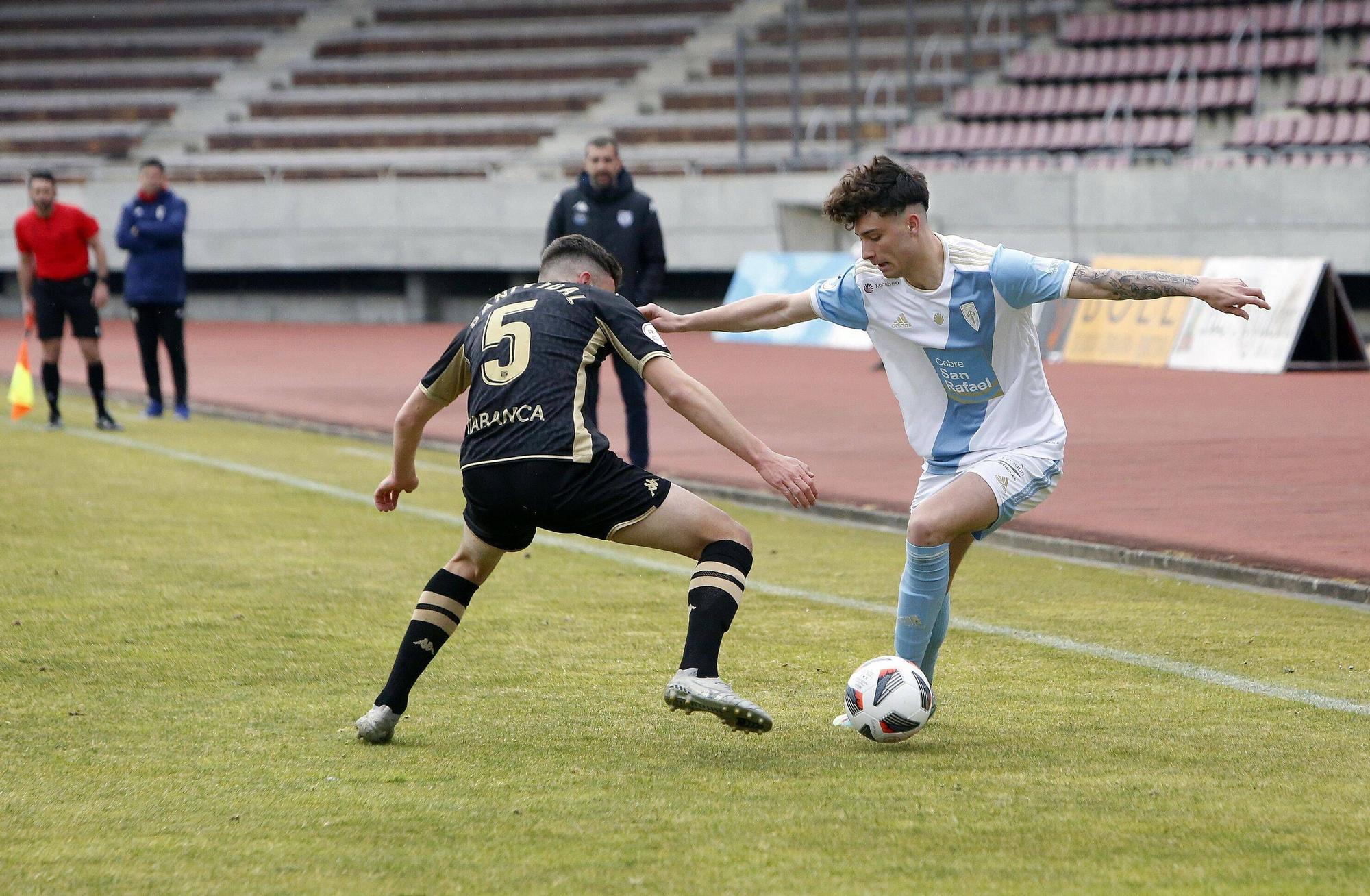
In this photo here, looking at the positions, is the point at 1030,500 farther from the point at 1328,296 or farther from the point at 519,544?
the point at 1328,296

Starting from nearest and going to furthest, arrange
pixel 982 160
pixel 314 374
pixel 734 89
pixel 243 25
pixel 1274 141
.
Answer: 1. pixel 314 374
2. pixel 1274 141
3. pixel 982 160
4. pixel 734 89
5. pixel 243 25

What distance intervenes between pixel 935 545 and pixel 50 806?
8.20ft

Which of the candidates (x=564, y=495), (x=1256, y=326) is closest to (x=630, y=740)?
(x=564, y=495)

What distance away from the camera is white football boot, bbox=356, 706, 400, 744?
15.9 ft

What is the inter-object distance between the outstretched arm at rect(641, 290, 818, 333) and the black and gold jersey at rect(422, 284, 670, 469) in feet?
1.67

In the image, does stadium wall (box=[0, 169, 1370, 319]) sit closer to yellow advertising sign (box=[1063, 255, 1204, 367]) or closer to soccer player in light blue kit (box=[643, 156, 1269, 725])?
yellow advertising sign (box=[1063, 255, 1204, 367])

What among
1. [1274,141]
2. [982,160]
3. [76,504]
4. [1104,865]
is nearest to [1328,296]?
[1274,141]

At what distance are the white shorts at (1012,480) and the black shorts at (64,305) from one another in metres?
10.1

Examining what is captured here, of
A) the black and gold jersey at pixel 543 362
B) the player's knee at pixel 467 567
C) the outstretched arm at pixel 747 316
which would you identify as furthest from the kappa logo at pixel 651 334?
the player's knee at pixel 467 567

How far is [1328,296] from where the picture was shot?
1752 centimetres

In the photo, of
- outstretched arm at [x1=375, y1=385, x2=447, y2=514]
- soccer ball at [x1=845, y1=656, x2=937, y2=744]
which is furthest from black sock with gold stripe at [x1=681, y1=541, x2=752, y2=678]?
outstretched arm at [x1=375, y1=385, x2=447, y2=514]

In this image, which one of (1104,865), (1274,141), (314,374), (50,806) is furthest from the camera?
(1274,141)

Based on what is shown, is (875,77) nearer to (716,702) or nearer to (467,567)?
(467,567)

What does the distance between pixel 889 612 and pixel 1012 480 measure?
215 cm
